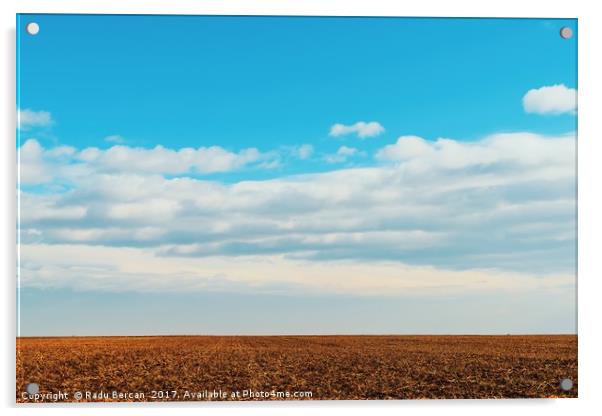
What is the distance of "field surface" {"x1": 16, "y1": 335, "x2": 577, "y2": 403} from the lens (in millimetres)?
11750

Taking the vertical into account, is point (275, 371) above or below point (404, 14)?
below

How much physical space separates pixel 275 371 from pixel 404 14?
5.72 meters

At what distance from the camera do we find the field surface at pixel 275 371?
1175cm

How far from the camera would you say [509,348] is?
17219mm

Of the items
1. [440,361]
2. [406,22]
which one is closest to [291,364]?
[440,361]

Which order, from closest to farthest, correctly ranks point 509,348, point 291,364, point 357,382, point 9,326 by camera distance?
point 9,326, point 357,382, point 291,364, point 509,348

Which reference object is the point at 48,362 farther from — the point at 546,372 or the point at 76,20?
the point at 546,372

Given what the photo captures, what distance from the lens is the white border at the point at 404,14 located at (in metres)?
11.5

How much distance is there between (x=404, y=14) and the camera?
1210 centimetres

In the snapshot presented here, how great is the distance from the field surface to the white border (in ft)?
0.51

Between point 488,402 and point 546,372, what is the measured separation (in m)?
1.40

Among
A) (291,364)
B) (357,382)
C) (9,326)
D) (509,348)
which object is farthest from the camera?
(509,348)

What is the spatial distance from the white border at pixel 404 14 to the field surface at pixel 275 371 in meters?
0.15
